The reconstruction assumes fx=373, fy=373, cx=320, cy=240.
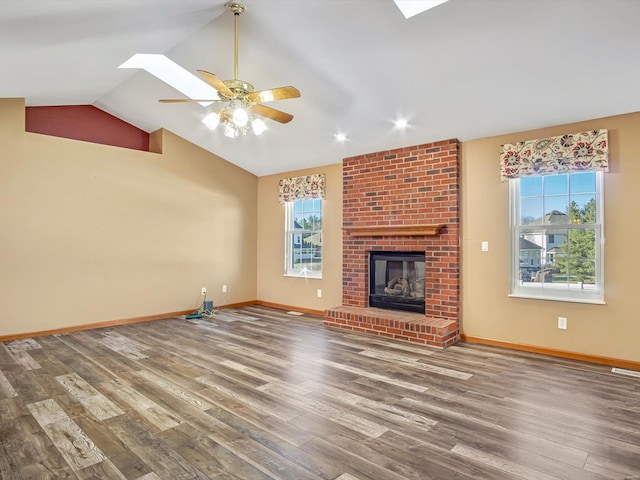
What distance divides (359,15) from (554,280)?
11.2 ft

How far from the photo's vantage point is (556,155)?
13.1 ft

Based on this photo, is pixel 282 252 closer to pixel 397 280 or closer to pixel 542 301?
pixel 397 280

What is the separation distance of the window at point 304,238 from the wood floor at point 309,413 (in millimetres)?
2234

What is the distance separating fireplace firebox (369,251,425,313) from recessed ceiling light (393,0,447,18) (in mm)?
2958

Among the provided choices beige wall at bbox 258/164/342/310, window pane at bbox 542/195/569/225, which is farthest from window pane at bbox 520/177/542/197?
beige wall at bbox 258/164/342/310

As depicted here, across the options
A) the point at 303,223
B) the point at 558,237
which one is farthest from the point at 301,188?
the point at 558,237

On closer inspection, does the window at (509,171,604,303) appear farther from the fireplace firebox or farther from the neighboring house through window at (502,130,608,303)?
the fireplace firebox

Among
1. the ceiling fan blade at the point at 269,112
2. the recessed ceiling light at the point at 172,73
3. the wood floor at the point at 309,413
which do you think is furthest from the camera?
the recessed ceiling light at the point at 172,73

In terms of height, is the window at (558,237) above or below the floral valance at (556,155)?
below

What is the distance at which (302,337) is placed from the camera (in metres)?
4.78

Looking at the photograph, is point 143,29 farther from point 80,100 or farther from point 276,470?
point 276,470

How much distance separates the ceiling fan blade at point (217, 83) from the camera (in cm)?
277

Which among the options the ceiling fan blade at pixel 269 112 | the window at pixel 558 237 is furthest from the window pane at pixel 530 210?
the ceiling fan blade at pixel 269 112

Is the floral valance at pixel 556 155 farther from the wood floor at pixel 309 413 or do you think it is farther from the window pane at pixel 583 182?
the wood floor at pixel 309 413
